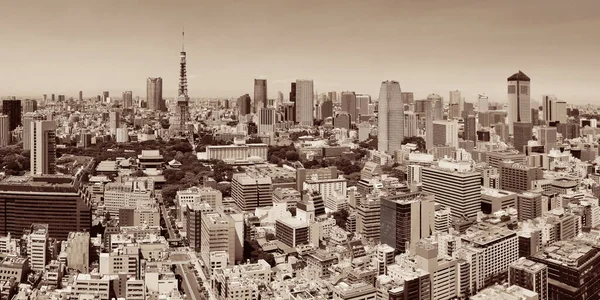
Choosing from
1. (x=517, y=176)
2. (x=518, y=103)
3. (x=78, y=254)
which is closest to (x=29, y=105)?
(x=78, y=254)

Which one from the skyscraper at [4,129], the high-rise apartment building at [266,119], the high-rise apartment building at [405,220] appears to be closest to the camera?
the high-rise apartment building at [405,220]

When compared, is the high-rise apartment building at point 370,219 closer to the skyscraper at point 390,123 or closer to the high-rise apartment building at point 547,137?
the skyscraper at point 390,123

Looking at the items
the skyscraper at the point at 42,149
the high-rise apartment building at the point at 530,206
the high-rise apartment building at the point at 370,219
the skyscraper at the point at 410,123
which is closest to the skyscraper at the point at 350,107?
the skyscraper at the point at 410,123

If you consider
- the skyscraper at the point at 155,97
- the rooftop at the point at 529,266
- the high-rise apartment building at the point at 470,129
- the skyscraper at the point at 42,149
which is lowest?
the rooftop at the point at 529,266

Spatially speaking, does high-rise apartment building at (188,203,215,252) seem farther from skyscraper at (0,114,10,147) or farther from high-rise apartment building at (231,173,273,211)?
skyscraper at (0,114,10,147)

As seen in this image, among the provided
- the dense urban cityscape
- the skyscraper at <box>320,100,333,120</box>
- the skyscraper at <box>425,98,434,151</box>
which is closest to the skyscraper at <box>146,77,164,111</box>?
the dense urban cityscape

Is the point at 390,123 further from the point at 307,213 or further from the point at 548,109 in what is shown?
the point at 307,213
